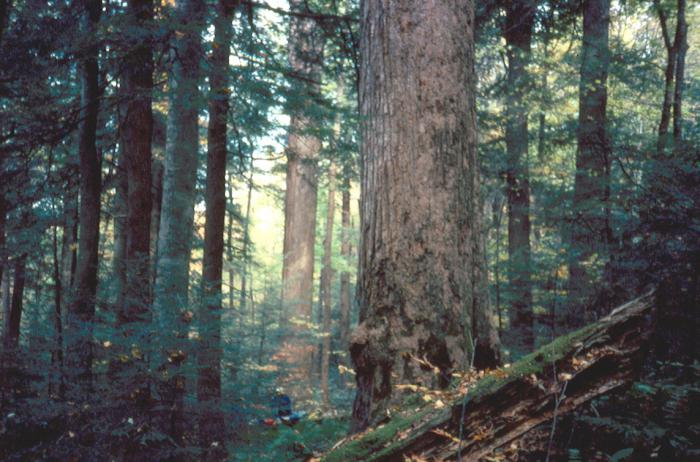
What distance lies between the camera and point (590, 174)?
9.24 meters

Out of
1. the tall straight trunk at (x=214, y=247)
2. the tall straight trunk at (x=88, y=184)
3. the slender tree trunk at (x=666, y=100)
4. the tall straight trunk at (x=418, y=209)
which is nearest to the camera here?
the tall straight trunk at (x=418, y=209)

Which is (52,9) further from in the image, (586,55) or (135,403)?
(586,55)

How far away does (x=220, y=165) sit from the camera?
8.31 m

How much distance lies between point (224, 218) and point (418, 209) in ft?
18.5

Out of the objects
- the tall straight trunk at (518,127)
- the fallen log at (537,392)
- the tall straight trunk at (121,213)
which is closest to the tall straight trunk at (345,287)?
the tall straight trunk at (518,127)

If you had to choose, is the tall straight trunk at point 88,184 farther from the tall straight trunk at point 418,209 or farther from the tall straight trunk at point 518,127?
the tall straight trunk at point 518,127

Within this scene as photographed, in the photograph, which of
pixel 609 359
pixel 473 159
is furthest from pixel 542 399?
pixel 473 159

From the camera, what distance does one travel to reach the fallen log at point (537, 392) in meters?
2.04

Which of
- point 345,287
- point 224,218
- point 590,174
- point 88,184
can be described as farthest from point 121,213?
point 345,287

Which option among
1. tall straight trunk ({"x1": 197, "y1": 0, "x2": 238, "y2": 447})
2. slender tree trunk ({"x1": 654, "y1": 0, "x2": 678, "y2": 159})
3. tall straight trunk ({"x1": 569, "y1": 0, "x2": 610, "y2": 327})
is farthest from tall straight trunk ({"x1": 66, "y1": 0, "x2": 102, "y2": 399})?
slender tree trunk ({"x1": 654, "y1": 0, "x2": 678, "y2": 159})

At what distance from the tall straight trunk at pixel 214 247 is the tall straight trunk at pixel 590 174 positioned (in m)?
5.57

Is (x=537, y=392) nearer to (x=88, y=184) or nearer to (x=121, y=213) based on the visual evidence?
(x=88, y=184)

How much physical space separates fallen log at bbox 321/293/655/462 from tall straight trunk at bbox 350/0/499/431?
1.02 meters

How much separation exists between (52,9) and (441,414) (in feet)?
27.0
